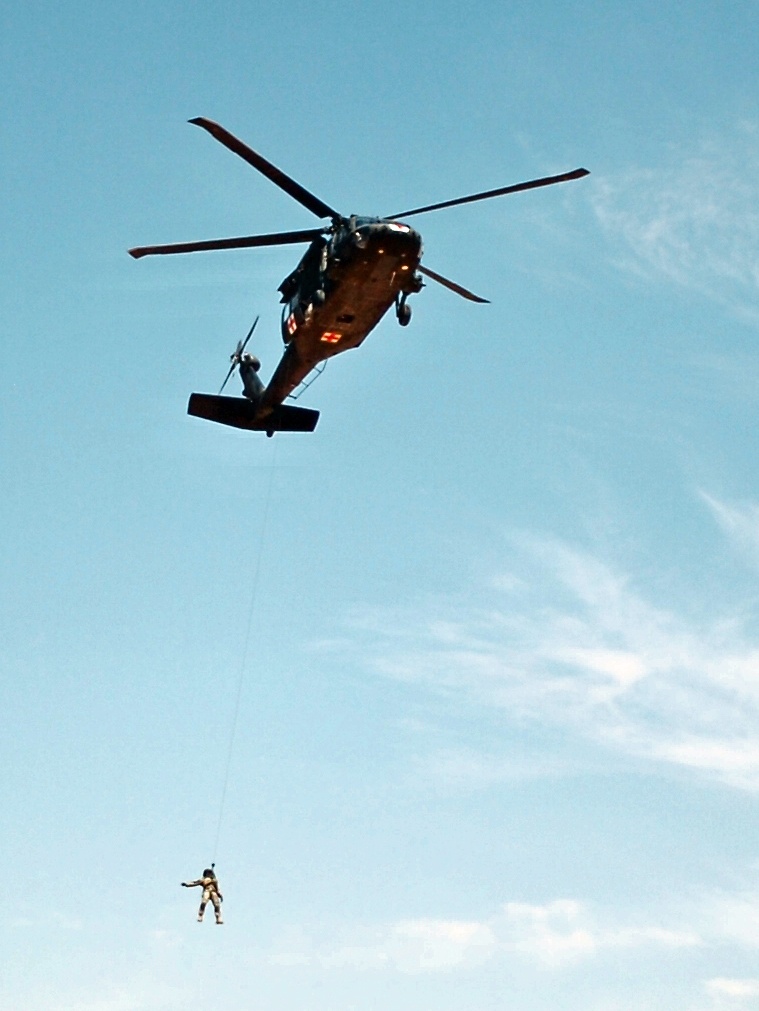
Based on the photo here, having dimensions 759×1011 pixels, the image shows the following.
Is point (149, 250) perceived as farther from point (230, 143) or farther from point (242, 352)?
point (242, 352)

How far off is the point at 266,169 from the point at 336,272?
3086 millimetres

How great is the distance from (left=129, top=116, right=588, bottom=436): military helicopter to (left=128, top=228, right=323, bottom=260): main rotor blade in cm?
3

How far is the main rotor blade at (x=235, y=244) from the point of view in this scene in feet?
137

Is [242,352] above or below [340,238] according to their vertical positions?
above

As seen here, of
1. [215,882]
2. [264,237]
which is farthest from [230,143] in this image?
[215,882]

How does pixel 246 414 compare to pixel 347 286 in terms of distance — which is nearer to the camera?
pixel 347 286

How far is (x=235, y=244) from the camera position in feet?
139

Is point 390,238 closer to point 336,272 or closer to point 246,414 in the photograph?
point 336,272

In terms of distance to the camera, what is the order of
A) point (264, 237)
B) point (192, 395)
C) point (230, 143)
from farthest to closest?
point (192, 395), point (264, 237), point (230, 143)

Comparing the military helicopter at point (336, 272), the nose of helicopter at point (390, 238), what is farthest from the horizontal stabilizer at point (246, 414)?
the nose of helicopter at point (390, 238)

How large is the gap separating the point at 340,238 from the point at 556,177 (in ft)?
18.7

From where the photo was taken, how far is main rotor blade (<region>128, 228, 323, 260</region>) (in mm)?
41906

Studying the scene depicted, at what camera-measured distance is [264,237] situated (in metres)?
42.8

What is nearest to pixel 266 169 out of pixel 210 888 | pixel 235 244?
pixel 235 244
